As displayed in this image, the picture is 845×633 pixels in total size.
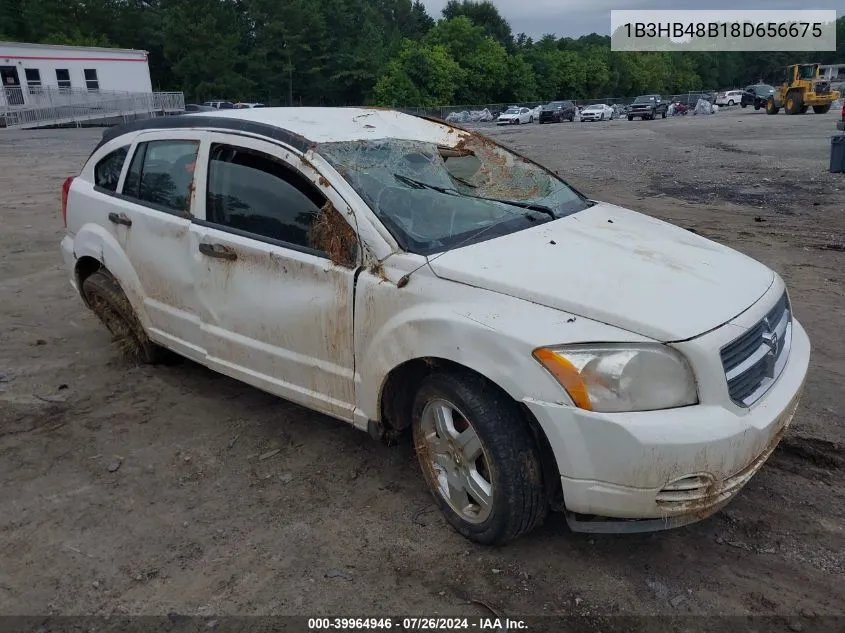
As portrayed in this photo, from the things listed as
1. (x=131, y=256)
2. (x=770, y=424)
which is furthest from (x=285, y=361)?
(x=770, y=424)

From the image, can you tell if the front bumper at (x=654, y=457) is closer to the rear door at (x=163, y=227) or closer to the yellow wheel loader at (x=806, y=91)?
the rear door at (x=163, y=227)

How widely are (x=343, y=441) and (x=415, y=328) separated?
130 centimetres

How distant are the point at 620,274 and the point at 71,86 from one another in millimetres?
42321

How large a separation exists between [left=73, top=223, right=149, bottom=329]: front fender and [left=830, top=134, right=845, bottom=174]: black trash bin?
44.8ft

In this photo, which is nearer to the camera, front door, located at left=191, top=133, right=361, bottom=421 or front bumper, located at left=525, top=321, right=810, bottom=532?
front bumper, located at left=525, top=321, right=810, bottom=532

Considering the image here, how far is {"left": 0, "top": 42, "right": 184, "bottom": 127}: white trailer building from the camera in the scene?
3403cm

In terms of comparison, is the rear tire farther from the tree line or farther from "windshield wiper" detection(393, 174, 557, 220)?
the tree line

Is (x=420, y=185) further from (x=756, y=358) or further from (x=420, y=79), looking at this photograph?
(x=420, y=79)

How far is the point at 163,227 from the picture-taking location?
3977 mm

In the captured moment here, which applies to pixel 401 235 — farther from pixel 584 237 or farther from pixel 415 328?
pixel 584 237

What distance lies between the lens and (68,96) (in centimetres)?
3619

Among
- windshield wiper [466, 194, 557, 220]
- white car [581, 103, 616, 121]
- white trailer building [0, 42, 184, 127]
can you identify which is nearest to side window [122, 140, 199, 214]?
windshield wiper [466, 194, 557, 220]

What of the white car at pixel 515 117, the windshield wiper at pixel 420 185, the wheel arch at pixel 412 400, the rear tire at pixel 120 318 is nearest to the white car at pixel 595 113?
the white car at pixel 515 117

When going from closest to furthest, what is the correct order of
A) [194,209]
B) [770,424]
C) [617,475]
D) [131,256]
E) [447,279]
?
[617,475] → [770,424] → [447,279] → [194,209] → [131,256]
